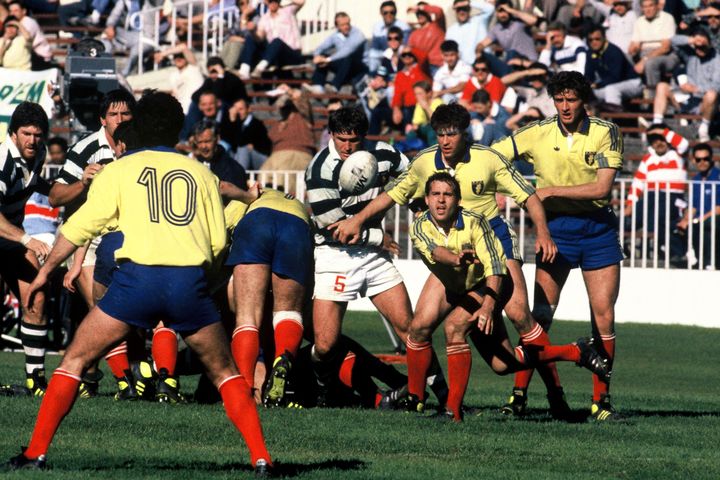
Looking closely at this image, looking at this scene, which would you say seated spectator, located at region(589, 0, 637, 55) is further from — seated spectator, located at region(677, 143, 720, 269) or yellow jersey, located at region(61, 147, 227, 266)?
yellow jersey, located at region(61, 147, 227, 266)

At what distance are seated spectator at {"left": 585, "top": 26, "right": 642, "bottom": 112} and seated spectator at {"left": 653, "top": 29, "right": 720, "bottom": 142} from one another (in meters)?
0.52

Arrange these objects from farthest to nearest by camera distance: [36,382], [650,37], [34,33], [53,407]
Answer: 1. [34,33]
2. [650,37]
3. [36,382]
4. [53,407]

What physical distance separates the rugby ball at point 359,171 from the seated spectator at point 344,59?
14.7 meters

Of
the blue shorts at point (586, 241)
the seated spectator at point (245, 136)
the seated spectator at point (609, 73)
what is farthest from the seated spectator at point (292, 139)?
the blue shorts at point (586, 241)

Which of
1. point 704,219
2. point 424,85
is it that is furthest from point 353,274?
point 424,85

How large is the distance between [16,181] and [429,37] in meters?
13.8

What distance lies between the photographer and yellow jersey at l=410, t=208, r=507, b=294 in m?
10.2

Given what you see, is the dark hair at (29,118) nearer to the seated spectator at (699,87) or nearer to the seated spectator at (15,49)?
the seated spectator at (699,87)

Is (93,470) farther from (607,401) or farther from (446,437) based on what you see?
(607,401)

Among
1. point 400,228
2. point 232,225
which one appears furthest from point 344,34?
point 232,225

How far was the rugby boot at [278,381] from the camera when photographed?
10758mm

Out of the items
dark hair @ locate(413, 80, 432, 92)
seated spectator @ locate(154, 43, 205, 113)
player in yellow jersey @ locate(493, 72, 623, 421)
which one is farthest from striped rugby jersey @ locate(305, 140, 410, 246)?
seated spectator @ locate(154, 43, 205, 113)

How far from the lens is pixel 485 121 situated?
20.9 meters

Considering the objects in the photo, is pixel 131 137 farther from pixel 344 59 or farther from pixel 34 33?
pixel 34 33
